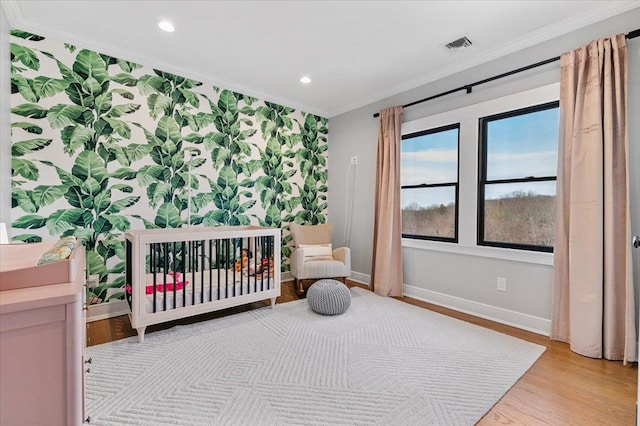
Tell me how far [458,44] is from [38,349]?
3239 mm

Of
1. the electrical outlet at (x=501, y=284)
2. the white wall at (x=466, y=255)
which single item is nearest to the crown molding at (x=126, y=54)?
the white wall at (x=466, y=255)

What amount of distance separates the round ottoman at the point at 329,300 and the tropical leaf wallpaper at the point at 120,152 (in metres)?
1.39

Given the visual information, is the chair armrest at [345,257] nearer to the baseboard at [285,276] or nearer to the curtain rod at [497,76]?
the baseboard at [285,276]

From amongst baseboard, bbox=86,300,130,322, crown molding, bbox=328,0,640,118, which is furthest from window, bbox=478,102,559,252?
baseboard, bbox=86,300,130,322

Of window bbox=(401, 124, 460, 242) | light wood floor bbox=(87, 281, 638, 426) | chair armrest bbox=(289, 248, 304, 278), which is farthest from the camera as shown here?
chair armrest bbox=(289, 248, 304, 278)

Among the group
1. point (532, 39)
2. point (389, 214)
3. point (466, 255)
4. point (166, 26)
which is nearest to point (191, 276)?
point (166, 26)

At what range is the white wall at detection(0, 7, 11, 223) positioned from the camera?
212 centimetres

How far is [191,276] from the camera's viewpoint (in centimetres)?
267

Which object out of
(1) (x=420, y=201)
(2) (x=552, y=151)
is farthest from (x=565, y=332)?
(1) (x=420, y=201)

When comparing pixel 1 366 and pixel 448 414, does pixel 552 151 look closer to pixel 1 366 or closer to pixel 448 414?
pixel 448 414

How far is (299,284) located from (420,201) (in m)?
1.72

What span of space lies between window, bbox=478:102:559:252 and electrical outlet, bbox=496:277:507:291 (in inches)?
12.1

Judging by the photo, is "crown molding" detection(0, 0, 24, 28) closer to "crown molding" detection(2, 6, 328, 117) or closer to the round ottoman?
"crown molding" detection(2, 6, 328, 117)

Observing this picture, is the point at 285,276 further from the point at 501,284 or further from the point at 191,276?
the point at 501,284
